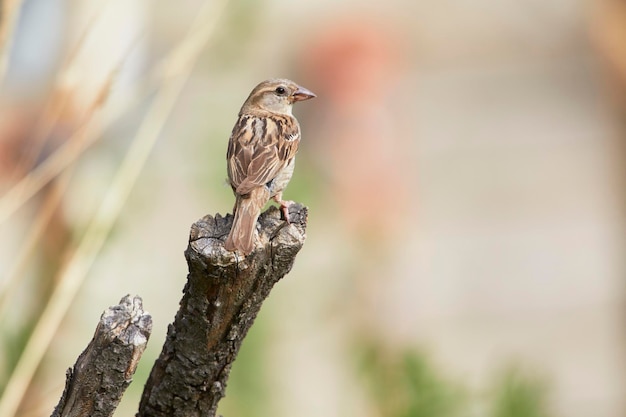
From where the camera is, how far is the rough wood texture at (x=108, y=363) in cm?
130

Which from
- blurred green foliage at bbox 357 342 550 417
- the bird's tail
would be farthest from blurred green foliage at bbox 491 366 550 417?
the bird's tail

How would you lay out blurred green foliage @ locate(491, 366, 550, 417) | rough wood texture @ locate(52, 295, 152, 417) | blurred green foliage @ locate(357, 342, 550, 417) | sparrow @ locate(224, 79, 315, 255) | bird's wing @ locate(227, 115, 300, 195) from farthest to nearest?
blurred green foliage @ locate(491, 366, 550, 417), blurred green foliage @ locate(357, 342, 550, 417), bird's wing @ locate(227, 115, 300, 195), sparrow @ locate(224, 79, 315, 255), rough wood texture @ locate(52, 295, 152, 417)

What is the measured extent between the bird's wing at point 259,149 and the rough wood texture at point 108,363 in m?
0.56

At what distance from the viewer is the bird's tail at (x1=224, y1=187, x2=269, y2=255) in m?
1.38

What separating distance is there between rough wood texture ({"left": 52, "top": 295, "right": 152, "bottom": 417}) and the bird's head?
3.62 ft

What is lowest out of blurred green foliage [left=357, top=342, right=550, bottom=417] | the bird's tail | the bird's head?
the bird's tail

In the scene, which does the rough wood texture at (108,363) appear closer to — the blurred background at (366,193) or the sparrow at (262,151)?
the sparrow at (262,151)

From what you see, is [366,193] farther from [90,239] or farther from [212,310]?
[212,310]

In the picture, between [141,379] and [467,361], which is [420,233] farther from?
[141,379]

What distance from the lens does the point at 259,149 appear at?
2.04 meters

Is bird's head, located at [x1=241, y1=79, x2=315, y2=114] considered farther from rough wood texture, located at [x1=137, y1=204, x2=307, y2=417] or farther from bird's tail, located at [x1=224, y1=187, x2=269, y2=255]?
rough wood texture, located at [x1=137, y1=204, x2=307, y2=417]

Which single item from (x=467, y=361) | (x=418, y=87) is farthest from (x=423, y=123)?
(x=467, y=361)

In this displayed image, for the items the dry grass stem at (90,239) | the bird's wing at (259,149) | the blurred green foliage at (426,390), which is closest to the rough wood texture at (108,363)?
the dry grass stem at (90,239)

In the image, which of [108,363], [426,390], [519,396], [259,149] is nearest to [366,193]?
[519,396]
